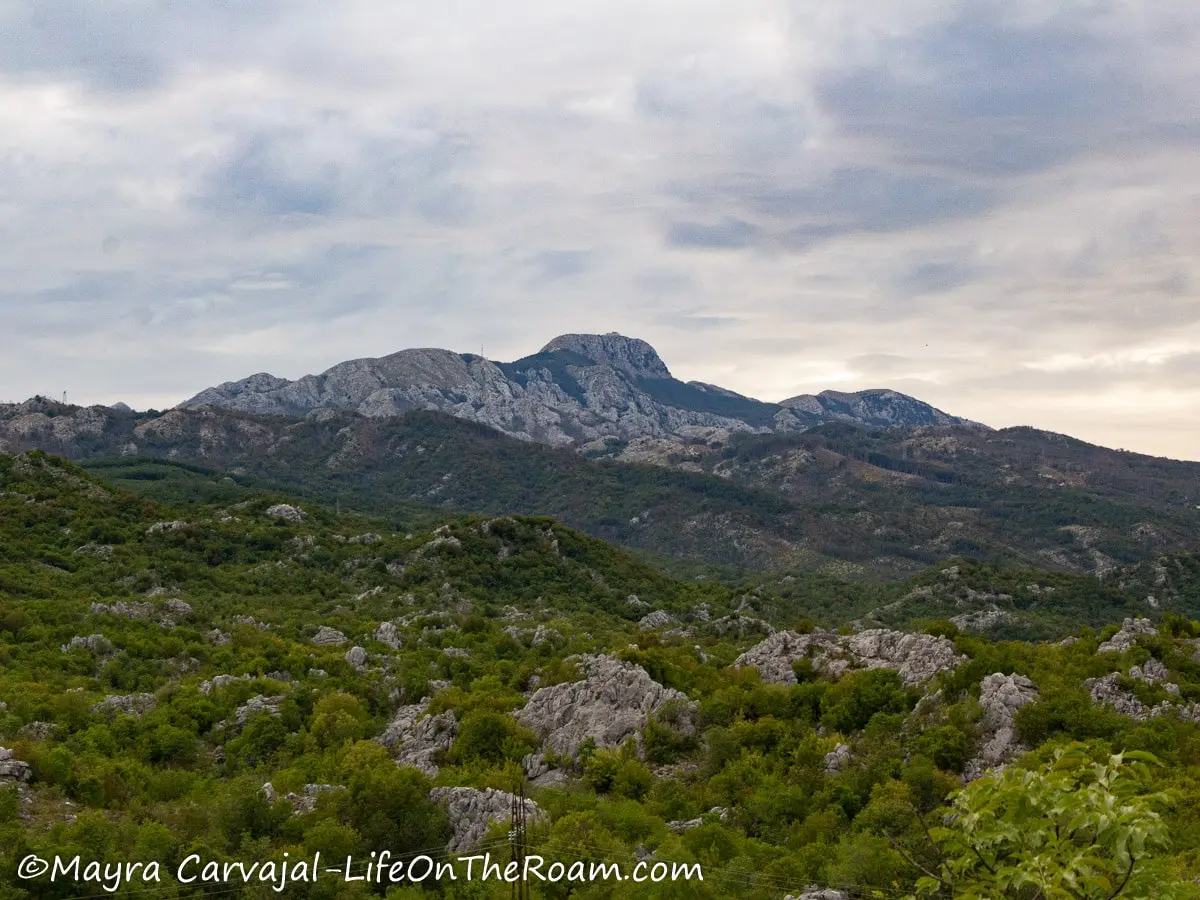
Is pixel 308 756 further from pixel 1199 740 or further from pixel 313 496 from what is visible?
pixel 313 496

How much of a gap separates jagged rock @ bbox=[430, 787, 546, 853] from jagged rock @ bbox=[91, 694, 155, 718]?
1821cm

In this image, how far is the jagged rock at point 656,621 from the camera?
2965 inches

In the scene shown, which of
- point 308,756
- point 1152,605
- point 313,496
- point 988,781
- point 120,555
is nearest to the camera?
point 988,781

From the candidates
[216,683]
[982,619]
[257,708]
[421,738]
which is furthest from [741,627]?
[982,619]

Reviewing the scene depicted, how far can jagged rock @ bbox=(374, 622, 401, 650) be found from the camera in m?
57.4

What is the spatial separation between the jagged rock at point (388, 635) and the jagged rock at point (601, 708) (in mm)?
19325

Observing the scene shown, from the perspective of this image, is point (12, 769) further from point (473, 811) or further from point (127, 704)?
point (473, 811)

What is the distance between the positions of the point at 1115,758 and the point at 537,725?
32.2m

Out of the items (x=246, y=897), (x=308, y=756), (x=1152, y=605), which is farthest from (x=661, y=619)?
(x=1152, y=605)

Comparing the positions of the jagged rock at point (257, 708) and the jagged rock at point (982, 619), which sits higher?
the jagged rock at point (257, 708)

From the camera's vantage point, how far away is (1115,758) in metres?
8.85

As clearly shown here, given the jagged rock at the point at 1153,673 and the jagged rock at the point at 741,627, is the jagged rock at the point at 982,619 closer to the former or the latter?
the jagged rock at the point at 741,627

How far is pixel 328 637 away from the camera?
58.2m

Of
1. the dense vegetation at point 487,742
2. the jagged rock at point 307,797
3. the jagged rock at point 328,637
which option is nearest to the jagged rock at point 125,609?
the dense vegetation at point 487,742
